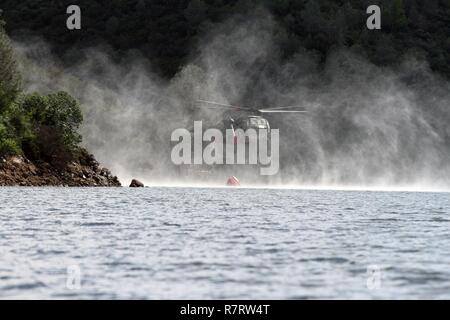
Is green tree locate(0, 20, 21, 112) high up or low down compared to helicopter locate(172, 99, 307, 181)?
up

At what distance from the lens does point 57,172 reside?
10956cm

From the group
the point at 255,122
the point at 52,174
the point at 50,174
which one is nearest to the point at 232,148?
the point at 255,122

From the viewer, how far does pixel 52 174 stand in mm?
108750

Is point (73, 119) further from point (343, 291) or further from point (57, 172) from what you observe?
point (343, 291)

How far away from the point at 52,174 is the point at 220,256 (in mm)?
80341

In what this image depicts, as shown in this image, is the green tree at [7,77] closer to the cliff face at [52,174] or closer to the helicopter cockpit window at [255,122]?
the cliff face at [52,174]

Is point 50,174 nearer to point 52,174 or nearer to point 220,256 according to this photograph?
point 52,174

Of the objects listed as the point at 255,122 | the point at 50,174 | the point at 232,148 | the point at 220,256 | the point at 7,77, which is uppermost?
the point at 7,77

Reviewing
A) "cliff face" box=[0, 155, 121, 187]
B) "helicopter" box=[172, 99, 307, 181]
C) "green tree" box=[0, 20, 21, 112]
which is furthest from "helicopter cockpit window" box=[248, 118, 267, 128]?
"green tree" box=[0, 20, 21, 112]

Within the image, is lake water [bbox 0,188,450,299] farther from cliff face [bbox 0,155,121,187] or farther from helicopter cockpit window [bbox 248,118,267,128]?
helicopter cockpit window [bbox 248,118,267,128]

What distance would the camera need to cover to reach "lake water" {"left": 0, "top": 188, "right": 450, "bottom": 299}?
78.9 feet

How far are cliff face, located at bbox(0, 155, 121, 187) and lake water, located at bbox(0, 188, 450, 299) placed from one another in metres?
50.6
